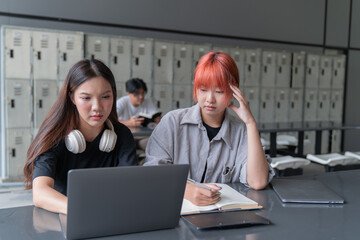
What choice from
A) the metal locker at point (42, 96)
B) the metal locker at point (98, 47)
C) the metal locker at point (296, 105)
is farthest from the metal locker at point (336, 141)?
the metal locker at point (42, 96)

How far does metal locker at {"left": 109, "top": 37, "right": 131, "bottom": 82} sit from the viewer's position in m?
4.73

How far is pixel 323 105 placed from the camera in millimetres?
6582

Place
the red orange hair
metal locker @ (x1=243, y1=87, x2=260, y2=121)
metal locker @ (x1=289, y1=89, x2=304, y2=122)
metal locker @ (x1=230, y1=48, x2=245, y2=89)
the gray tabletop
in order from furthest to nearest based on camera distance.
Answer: metal locker @ (x1=289, y1=89, x2=304, y2=122), metal locker @ (x1=243, y1=87, x2=260, y2=121), metal locker @ (x1=230, y1=48, x2=245, y2=89), the red orange hair, the gray tabletop

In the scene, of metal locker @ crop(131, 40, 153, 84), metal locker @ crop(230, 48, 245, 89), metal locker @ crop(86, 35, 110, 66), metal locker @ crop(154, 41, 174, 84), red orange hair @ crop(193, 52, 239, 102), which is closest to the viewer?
red orange hair @ crop(193, 52, 239, 102)

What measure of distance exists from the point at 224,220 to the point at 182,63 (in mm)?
4430

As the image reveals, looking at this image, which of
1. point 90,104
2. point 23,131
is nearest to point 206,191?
point 90,104

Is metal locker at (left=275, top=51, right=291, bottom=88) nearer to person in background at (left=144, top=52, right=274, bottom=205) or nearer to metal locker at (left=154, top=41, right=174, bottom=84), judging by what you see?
metal locker at (left=154, top=41, right=174, bottom=84)

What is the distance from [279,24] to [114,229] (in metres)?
6.32

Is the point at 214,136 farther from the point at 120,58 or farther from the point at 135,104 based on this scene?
the point at 120,58

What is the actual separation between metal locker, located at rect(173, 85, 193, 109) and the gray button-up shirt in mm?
3768

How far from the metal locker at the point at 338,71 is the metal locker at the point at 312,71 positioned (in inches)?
15.7

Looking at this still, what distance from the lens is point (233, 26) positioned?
19.5 ft

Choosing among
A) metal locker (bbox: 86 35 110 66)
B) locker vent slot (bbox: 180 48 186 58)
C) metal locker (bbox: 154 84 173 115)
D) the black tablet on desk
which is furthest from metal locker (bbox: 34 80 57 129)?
the black tablet on desk

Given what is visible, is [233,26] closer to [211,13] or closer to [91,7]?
[211,13]
